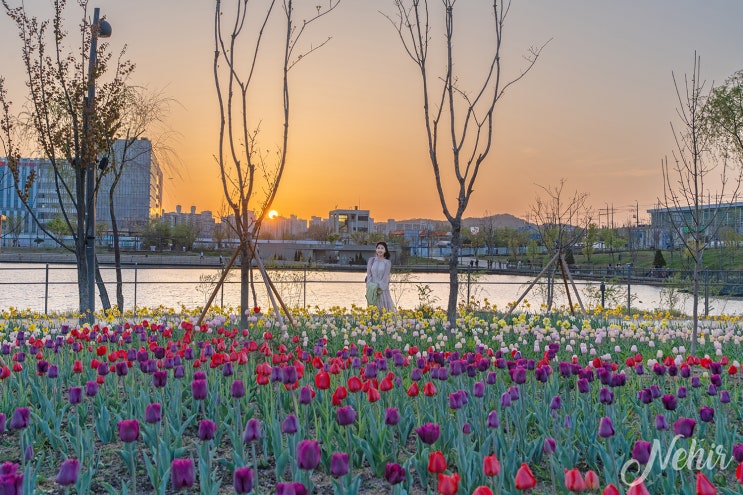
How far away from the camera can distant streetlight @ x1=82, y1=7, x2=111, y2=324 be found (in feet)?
36.2

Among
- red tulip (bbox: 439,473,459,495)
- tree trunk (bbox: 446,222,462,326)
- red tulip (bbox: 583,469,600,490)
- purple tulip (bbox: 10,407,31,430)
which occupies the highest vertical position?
tree trunk (bbox: 446,222,462,326)

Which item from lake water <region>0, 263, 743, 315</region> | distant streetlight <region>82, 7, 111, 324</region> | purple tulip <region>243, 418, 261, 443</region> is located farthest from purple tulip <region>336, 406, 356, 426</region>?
distant streetlight <region>82, 7, 111, 324</region>

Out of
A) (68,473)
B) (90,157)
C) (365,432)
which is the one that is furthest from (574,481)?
(90,157)

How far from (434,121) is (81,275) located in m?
6.24

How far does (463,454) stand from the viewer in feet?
10.7

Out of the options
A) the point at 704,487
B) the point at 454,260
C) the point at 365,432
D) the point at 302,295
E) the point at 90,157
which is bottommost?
the point at 302,295

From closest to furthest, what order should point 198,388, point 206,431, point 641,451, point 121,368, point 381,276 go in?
1. point 641,451
2. point 206,431
3. point 198,388
4. point 121,368
5. point 381,276

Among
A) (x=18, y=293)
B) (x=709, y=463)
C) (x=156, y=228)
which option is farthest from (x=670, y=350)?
(x=156, y=228)

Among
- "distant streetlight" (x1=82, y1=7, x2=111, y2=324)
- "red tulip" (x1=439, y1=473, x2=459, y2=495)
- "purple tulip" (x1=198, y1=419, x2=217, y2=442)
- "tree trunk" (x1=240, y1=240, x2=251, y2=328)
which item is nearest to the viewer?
"red tulip" (x1=439, y1=473, x2=459, y2=495)

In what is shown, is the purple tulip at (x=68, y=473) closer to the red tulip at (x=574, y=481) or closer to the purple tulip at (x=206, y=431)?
the purple tulip at (x=206, y=431)

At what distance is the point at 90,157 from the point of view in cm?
1104

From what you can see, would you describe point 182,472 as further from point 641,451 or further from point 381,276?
point 381,276

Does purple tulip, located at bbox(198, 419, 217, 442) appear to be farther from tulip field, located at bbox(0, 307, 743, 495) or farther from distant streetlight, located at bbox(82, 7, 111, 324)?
distant streetlight, located at bbox(82, 7, 111, 324)

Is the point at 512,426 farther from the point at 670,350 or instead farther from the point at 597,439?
the point at 670,350
